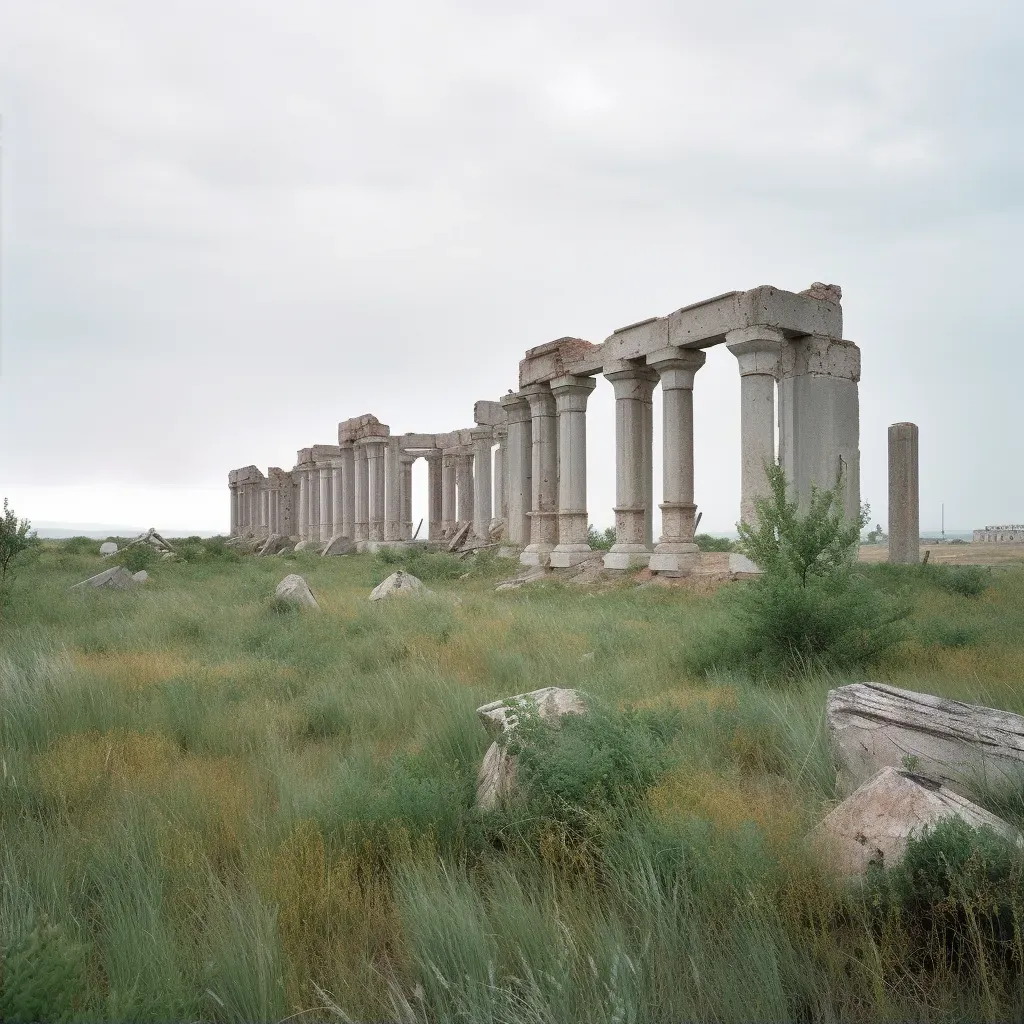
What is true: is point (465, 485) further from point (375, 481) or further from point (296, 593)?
point (296, 593)

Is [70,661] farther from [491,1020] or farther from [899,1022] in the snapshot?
[899,1022]

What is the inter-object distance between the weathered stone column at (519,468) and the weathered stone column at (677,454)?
6406 millimetres

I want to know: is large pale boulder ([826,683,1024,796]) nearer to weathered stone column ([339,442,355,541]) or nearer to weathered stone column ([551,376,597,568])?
weathered stone column ([551,376,597,568])

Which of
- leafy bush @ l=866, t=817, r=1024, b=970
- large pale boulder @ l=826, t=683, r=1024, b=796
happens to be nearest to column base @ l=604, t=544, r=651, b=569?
large pale boulder @ l=826, t=683, r=1024, b=796

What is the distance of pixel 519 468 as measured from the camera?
2248cm

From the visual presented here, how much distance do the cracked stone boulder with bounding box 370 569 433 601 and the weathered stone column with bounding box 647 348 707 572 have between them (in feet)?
17.6

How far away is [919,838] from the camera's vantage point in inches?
111

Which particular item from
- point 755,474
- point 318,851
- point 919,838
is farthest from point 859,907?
point 755,474

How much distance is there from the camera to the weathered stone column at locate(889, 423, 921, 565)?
19344 mm

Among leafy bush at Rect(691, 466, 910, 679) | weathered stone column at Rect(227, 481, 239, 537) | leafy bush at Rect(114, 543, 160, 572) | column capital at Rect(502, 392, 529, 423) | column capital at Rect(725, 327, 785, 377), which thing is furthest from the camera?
weathered stone column at Rect(227, 481, 239, 537)

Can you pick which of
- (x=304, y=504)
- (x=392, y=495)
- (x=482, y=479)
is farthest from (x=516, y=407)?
(x=304, y=504)

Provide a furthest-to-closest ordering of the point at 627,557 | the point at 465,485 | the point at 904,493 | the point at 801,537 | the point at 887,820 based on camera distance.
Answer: the point at 465,485, the point at 904,493, the point at 627,557, the point at 801,537, the point at 887,820

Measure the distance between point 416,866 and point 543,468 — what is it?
705 inches

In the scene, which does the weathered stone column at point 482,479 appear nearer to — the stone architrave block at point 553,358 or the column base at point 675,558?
the stone architrave block at point 553,358
